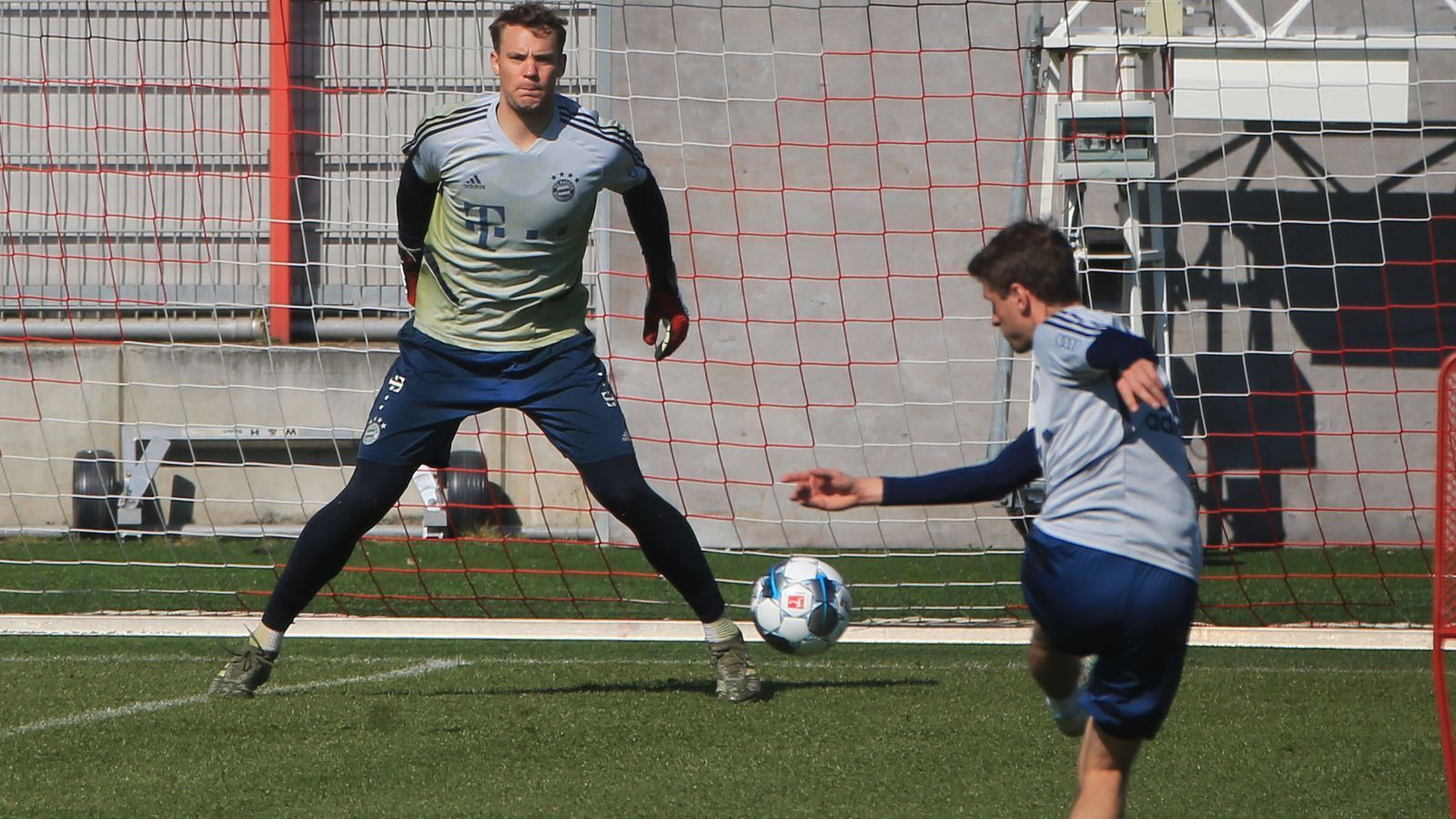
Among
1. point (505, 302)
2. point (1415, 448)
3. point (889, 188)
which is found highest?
point (889, 188)

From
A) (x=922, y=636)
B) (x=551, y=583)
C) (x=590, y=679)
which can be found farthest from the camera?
(x=551, y=583)

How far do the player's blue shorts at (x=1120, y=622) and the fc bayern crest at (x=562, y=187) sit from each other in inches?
86.9

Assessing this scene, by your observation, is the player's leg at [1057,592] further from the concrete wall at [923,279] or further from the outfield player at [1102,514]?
the concrete wall at [923,279]

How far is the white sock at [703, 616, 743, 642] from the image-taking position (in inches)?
203

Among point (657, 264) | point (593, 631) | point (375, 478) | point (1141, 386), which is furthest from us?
point (593, 631)

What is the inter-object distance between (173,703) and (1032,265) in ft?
10.4

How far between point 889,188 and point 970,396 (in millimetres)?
1347

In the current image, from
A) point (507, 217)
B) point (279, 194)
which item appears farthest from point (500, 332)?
point (279, 194)

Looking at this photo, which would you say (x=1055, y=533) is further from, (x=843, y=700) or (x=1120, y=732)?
(x=843, y=700)

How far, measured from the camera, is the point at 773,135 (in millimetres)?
9828

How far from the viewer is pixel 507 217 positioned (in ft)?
16.1

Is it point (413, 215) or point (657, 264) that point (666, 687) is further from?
point (413, 215)

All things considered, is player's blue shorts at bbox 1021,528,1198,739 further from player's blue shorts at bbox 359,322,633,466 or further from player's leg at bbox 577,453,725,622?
player's blue shorts at bbox 359,322,633,466

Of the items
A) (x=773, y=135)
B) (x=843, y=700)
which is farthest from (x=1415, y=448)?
(x=843, y=700)
